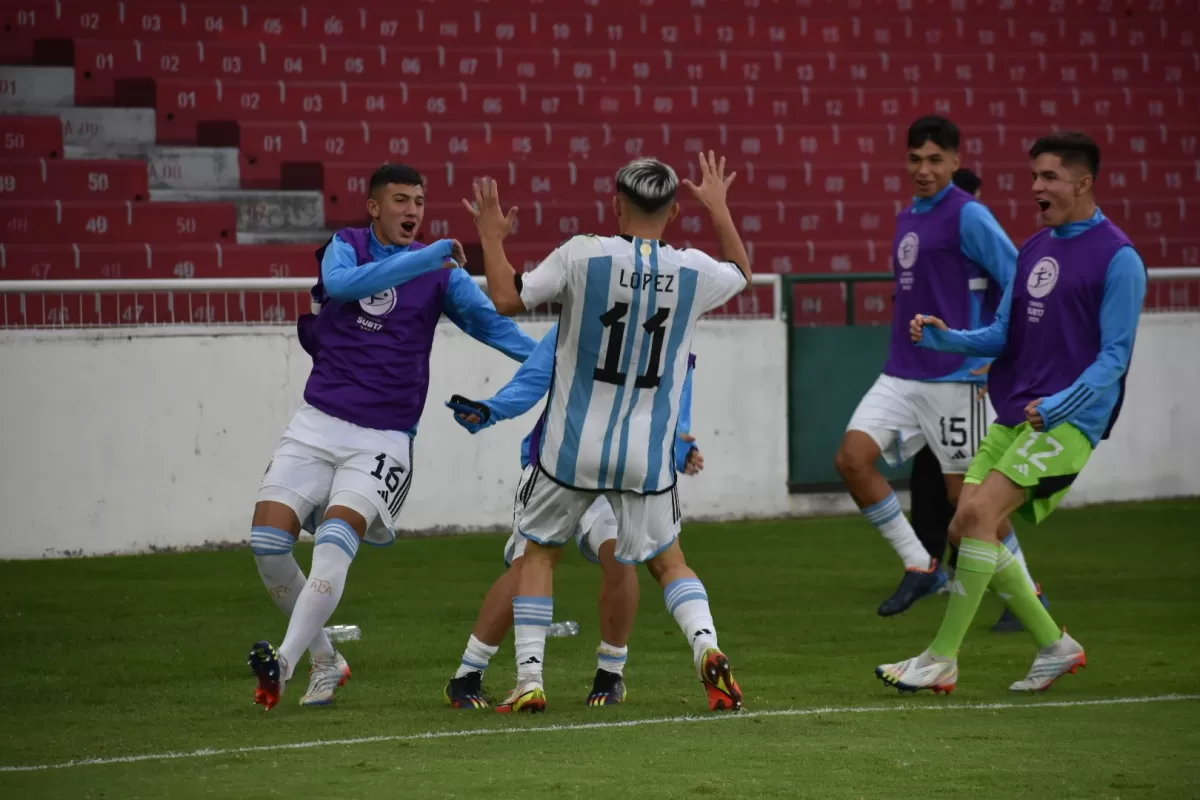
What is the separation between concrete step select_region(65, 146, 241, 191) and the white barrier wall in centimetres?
489

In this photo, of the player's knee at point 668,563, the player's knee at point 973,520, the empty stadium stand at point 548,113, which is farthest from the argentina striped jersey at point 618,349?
the empty stadium stand at point 548,113

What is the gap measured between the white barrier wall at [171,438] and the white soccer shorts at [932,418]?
3.47 meters

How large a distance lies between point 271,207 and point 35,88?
2.23 m

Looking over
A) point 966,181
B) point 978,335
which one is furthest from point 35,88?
point 978,335

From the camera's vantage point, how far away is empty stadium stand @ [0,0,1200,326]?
599 inches

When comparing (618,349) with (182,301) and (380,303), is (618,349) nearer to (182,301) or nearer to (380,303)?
(380,303)

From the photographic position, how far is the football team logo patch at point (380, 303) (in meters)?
6.41

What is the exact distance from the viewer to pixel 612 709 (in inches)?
239

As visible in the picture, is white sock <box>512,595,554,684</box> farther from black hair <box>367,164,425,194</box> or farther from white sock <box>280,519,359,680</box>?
black hair <box>367,164,425,194</box>

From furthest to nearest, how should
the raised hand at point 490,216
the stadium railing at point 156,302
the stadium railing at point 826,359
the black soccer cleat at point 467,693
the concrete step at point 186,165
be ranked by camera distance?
the concrete step at point 186,165 < the stadium railing at point 826,359 < the stadium railing at point 156,302 < the black soccer cleat at point 467,693 < the raised hand at point 490,216

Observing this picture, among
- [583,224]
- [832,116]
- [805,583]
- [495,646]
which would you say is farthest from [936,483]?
[832,116]

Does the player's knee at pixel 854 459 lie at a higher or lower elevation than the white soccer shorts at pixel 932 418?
lower

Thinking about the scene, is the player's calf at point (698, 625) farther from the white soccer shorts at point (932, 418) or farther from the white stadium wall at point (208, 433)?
the white stadium wall at point (208, 433)

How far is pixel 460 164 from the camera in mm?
16375
